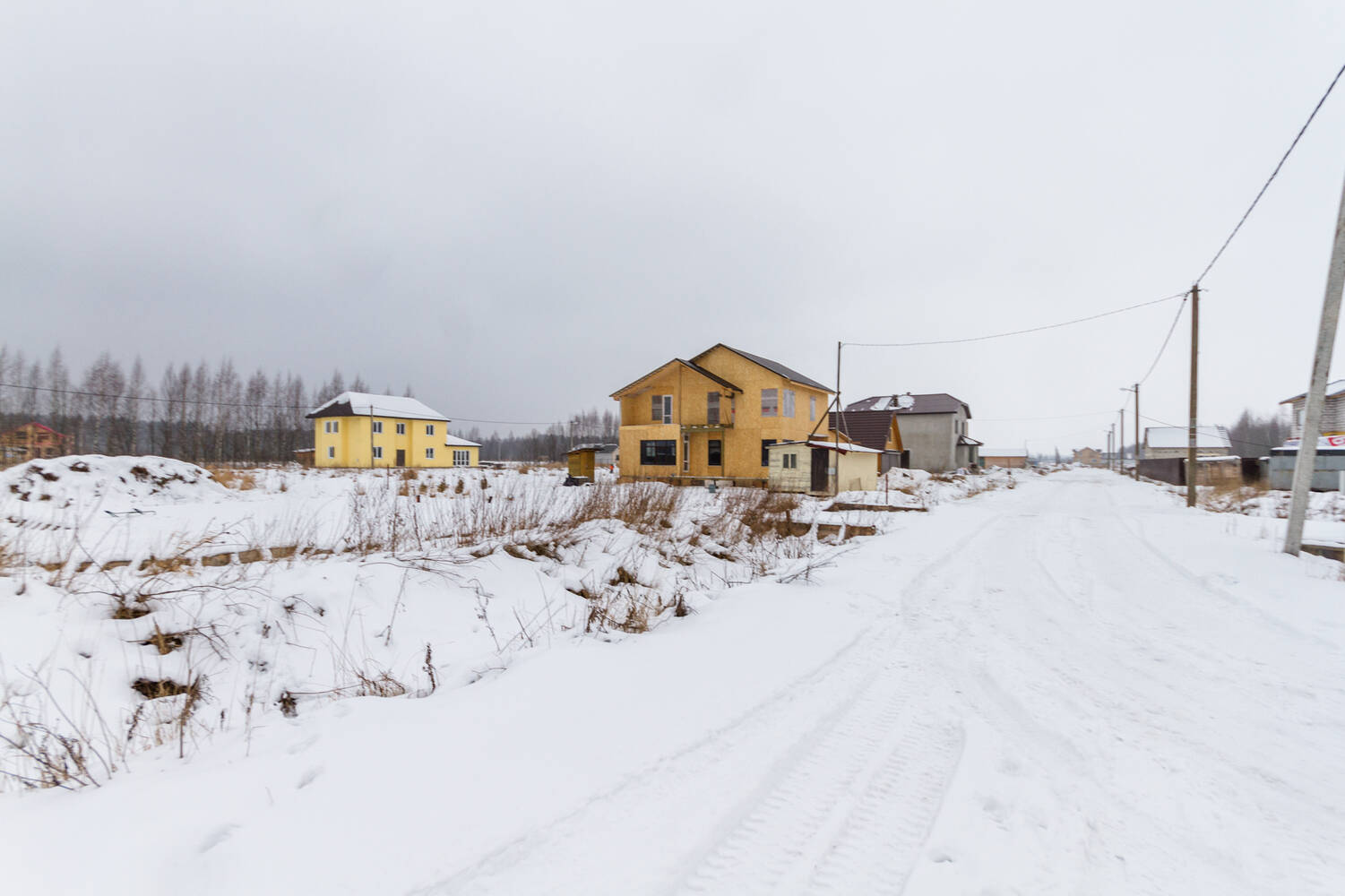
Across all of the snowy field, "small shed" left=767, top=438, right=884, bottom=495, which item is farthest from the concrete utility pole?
"small shed" left=767, top=438, right=884, bottom=495

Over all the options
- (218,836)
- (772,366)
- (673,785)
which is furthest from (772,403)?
(218,836)

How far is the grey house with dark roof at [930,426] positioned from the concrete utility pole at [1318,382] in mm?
38176

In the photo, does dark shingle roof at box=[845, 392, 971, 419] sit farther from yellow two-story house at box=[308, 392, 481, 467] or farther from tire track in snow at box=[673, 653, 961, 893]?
tire track in snow at box=[673, 653, 961, 893]

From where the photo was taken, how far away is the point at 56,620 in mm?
3961

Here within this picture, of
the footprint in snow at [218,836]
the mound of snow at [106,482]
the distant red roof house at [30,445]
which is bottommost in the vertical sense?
the footprint in snow at [218,836]

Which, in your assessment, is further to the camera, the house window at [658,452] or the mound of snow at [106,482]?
the house window at [658,452]

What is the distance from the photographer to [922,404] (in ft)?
163

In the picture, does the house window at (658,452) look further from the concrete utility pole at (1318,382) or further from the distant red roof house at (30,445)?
the concrete utility pole at (1318,382)

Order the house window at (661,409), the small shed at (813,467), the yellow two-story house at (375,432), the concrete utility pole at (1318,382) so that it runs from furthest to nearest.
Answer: the yellow two-story house at (375,432)
the house window at (661,409)
the small shed at (813,467)
the concrete utility pole at (1318,382)

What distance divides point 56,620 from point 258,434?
205 ft

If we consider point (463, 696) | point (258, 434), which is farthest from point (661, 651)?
point (258, 434)

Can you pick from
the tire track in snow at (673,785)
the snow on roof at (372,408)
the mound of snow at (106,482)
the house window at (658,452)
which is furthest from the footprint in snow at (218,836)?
the snow on roof at (372,408)

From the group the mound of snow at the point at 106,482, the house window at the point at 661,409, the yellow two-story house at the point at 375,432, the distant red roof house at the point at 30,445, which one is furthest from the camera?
the yellow two-story house at the point at 375,432

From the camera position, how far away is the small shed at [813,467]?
24562 millimetres
